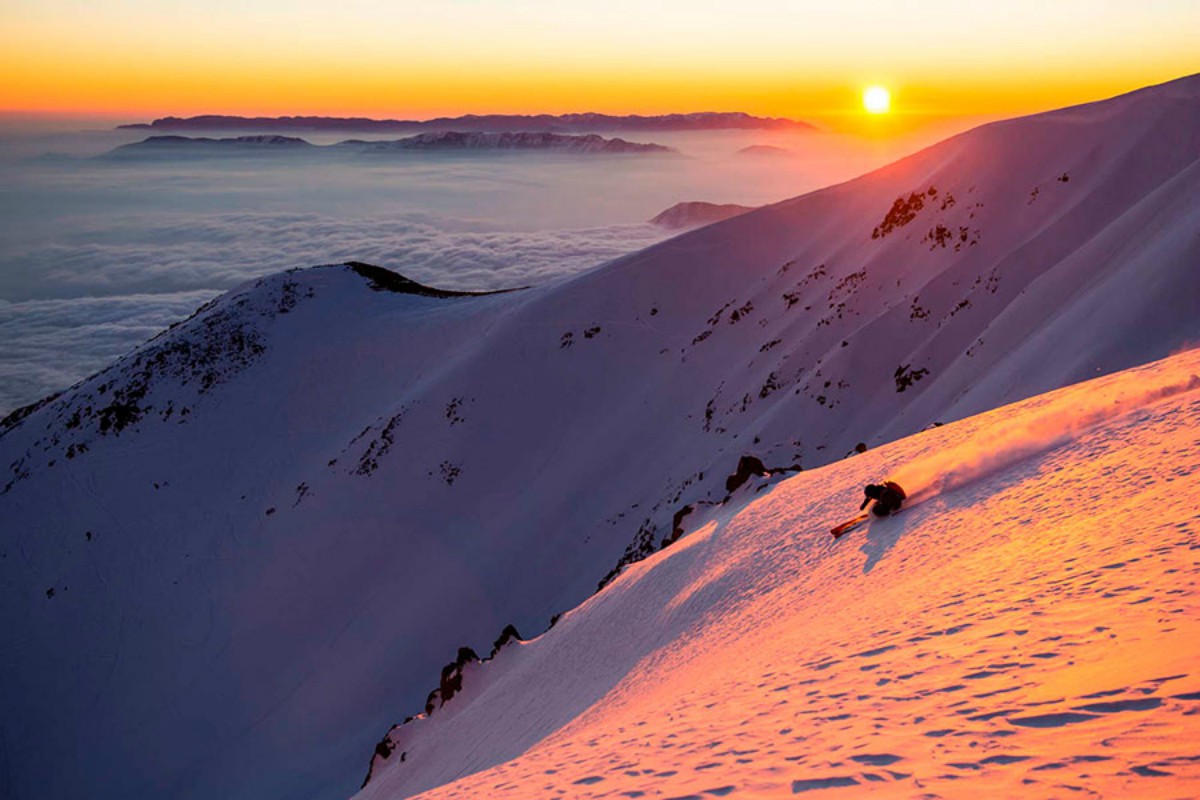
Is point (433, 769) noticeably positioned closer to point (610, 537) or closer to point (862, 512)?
point (862, 512)

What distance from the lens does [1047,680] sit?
486 cm

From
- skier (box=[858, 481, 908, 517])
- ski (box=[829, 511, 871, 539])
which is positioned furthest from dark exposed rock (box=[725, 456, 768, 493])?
skier (box=[858, 481, 908, 517])

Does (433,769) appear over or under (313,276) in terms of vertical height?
under

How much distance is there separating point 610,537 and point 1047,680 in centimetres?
2327

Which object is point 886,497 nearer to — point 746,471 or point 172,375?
point 746,471

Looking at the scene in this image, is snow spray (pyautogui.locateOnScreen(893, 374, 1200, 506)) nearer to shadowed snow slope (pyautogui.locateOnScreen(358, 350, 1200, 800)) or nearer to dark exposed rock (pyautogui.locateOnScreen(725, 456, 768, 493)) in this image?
shadowed snow slope (pyautogui.locateOnScreen(358, 350, 1200, 800))

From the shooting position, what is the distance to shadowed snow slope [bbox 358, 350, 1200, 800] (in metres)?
4.29

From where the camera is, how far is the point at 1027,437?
11.1 metres

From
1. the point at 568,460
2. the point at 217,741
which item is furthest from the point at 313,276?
the point at 217,741

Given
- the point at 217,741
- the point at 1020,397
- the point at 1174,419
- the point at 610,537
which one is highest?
the point at 1174,419

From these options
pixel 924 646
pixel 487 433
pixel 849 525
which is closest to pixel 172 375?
pixel 487 433

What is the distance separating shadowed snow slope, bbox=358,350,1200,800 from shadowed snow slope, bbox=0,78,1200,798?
6.58 meters

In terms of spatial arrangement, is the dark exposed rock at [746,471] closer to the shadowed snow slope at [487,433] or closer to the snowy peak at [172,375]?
the shadowed snow slope at [487,433]

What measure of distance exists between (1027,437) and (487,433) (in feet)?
92.5
